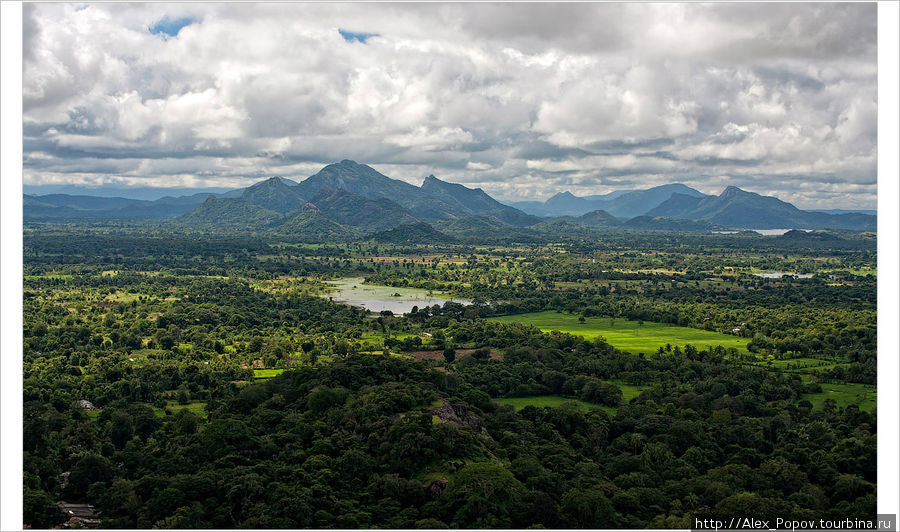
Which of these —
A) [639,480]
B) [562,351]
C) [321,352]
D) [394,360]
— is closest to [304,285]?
[321,352]

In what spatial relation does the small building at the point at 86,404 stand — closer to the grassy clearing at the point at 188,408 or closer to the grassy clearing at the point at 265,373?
the grassy clearing at the point at 188,408

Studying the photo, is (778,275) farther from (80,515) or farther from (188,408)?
(80,515)

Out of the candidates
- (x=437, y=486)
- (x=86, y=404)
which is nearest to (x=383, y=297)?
(x=86, y=404)

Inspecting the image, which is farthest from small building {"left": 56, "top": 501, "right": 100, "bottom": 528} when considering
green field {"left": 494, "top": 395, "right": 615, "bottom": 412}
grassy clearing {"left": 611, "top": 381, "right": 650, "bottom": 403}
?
grassy clearing {"left": 611, "top": 381, "right": 650, "bottom": 403}

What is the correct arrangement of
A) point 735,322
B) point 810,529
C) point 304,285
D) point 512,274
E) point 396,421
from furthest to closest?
point 512,274 → point 304,285 → point 735,322 → point 396,421 → point 810,529

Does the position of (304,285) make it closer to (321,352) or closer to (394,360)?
(321,352)

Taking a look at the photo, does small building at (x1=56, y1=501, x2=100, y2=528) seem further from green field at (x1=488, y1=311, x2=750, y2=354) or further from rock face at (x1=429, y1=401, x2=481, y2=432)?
green field at (x1=488, y1=311, x2=750, y2=354)
